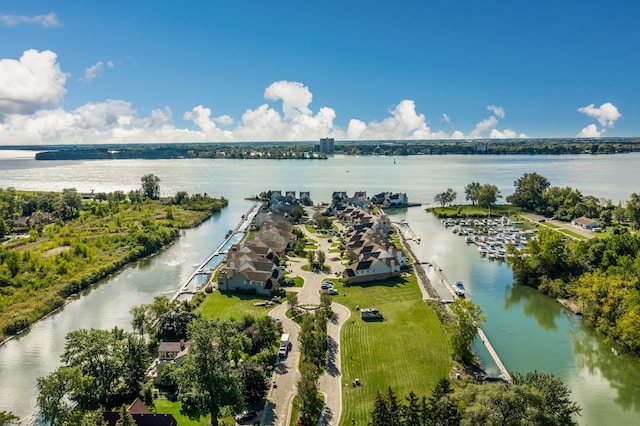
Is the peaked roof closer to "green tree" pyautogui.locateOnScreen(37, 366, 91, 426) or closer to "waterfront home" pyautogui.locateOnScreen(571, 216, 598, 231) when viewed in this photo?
"green tree" pyautogui.locateOnScreen(37, 366, 91, 426)

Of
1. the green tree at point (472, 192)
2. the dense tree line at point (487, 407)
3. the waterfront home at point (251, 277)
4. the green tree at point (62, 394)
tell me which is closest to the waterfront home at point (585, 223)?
the green tree at point (472, 192)

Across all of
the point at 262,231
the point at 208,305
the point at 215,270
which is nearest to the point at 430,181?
the point at 262,231

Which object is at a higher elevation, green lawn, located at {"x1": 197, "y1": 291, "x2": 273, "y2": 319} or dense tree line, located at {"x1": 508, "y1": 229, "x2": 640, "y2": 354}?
dense tree line, located at {"x1": 508, "y1": 229, "x2": 640, "y2": 354}

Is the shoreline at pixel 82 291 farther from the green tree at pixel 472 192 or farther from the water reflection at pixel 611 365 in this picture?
the green tree at pixel 472 192

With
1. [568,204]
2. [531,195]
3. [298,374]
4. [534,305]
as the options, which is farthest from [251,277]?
[531,195]

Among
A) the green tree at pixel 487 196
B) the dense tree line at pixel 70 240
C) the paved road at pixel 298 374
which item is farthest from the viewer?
the green tree at pixel 487 196

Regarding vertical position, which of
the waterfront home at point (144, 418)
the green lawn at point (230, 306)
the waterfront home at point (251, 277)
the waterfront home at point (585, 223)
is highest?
the waterfront home at point (585, 223)

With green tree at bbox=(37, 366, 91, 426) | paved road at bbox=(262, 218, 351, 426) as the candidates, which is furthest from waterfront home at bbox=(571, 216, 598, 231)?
green tree at bbox=(37, 366, 91, 426)
